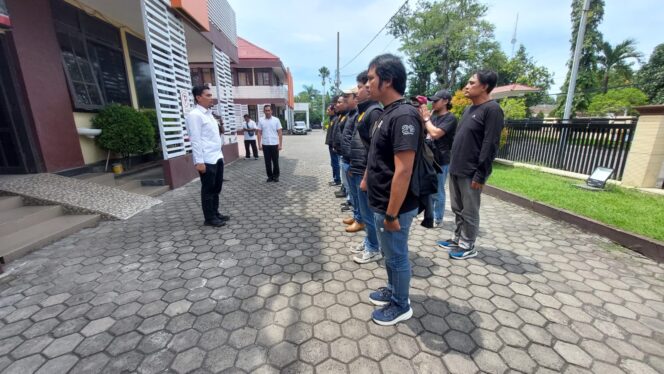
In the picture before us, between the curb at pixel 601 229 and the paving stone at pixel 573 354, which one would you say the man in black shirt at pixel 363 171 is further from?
the curb at pixel 601 229

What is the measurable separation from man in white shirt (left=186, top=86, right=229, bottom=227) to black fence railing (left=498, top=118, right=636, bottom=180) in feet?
26.0

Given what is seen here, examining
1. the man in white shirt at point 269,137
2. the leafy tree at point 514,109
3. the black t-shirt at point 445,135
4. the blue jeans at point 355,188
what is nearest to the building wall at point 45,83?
the man in white shirt at point 269,137

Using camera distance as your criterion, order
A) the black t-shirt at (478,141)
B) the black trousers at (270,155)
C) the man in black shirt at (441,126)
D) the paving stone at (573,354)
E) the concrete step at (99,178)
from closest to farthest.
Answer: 1. the paving stone at (573,354)
2. the black t-shirt at (478,141)
3. the man in black shirt at (441,126)
4. the concrete step at (99,178)
5. the black trousers at (270,155)

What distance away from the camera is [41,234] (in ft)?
11.9

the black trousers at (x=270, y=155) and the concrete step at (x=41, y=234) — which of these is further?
the black trousers at (x=270, y=155)

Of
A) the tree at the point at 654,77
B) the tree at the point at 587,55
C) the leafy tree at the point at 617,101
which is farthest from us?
the tree at the point at 587,55

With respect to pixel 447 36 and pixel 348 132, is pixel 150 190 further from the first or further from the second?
pixel 447 36

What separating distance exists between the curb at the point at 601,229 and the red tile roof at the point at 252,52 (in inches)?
962

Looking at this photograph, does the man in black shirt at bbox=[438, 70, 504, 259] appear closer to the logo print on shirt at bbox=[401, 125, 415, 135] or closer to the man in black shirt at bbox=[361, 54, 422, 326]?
the man in black shirt at bbox=[361, 54, 422, 326]

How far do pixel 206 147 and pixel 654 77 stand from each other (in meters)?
33.5

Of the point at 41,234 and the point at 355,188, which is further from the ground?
the point at 355,188

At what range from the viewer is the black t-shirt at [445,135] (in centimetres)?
350

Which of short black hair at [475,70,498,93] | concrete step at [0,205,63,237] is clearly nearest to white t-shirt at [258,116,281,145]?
concrete step at [0,205,63,237]

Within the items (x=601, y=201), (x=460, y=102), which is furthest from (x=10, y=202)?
(x=460, y=102)
